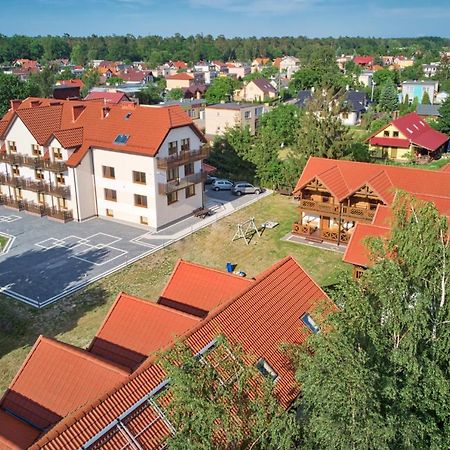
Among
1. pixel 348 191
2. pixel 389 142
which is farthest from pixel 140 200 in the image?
pixel 389 142

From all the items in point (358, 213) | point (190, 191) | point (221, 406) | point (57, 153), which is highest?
point (221, 406)

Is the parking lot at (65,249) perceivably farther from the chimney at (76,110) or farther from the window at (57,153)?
the chimney at (76,110)

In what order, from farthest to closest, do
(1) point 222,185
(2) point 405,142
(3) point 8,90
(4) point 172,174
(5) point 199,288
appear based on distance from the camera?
(3) point 8,90, (2) point 405,142, (1) point 222,185, (4) point 172,174, (5) point 199,288

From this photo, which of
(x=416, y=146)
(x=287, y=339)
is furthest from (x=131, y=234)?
(x=416, y=146)

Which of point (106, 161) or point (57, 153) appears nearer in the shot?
point (106, 161)

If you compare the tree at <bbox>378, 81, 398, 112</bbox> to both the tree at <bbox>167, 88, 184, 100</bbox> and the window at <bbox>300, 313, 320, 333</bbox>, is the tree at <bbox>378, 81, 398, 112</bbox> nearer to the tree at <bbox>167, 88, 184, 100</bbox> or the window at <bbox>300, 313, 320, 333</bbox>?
the tree at <bbox>167, 88, 184, 100</bbox>

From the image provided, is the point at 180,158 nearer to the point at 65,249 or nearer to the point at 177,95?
the point at 65,249

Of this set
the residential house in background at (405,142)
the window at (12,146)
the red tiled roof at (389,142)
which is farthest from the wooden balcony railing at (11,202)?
the red tiled roof at (389,142)
